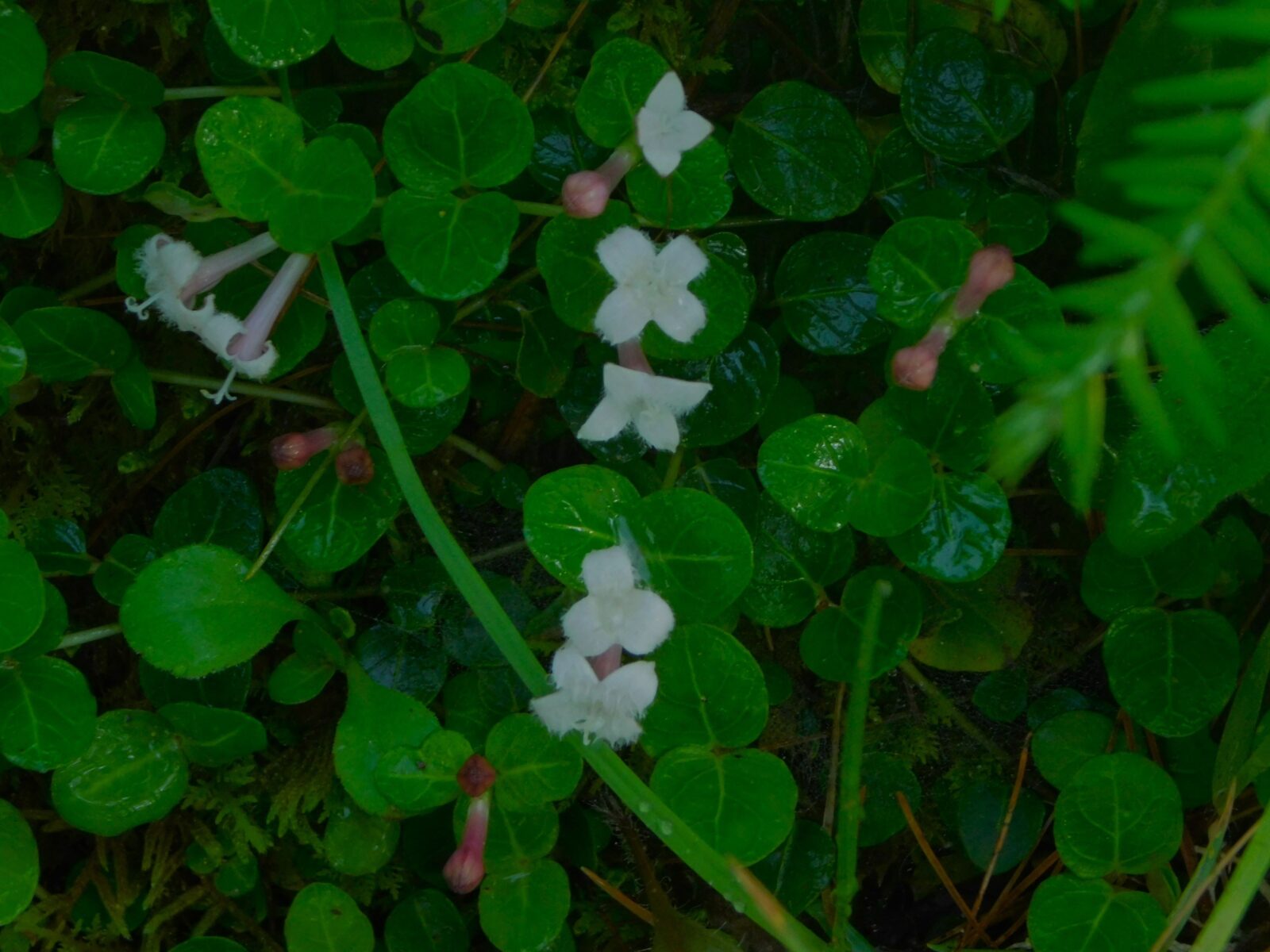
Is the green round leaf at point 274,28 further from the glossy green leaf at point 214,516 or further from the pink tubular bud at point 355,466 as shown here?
the glossy green leaf at point 214,516

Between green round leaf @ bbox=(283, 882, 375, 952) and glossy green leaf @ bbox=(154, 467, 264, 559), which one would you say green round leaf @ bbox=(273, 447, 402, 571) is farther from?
green round leaf @ bbox=(283, 882, 375, 952)

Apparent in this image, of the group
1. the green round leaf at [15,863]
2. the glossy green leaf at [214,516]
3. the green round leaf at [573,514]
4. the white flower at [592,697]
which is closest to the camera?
the white flower at [592,697]

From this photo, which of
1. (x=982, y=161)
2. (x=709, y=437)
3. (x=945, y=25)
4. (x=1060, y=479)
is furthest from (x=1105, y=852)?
(x=945, y=25)

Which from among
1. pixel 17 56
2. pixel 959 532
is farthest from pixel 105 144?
pixel 959 532

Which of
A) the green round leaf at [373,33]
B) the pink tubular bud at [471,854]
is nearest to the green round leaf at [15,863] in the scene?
the pink tubular bud at [471,854]

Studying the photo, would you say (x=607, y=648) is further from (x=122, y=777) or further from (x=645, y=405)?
(x=122, y=777)

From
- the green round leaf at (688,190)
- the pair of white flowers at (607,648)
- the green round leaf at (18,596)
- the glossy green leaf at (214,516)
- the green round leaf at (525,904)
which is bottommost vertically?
the green round leaf at (525,904)

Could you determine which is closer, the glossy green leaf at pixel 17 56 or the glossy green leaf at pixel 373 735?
the glossy green leaf at pixel 17 56

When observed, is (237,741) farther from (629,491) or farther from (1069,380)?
(1069,380)
